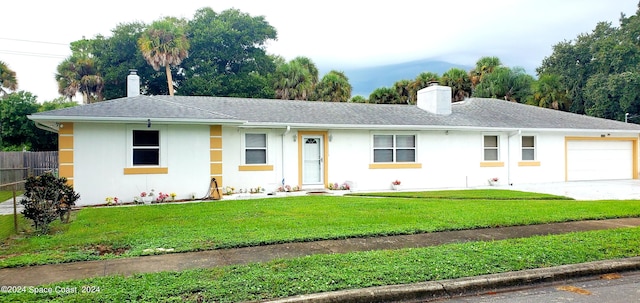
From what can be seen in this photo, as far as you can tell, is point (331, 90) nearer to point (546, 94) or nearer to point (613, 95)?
point (546, 94)

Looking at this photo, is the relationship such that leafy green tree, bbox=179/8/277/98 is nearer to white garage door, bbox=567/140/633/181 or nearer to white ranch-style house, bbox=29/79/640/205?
white ranch-style house, bbox=29/79/640/205

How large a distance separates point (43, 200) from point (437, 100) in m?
16.1

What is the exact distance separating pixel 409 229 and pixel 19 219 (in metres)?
8.95

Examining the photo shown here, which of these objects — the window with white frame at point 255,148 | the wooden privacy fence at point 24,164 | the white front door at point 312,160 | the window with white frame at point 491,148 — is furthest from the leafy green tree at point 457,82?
the wooden privacy fence at point 24,164

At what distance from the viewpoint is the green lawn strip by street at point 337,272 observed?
448 centimetres

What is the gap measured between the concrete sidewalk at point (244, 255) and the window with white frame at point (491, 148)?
10.4 meters

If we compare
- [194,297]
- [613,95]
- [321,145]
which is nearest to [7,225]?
[194,297]

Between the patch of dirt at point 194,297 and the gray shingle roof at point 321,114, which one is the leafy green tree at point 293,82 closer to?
the gray shingle roof at point 321,114

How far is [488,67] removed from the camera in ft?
122

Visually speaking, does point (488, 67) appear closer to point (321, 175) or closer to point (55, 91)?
point (321, 175)

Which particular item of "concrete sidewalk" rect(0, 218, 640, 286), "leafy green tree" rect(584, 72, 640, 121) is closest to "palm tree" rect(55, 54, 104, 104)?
"concrete sidewalk" rect(0, 218, 640, 286)

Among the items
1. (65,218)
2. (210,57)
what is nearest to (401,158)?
(65,218)

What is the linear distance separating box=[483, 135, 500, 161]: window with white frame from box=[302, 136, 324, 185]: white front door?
7429 mm

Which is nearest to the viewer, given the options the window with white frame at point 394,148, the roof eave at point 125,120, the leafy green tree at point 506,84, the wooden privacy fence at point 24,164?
the roof eave at point 125,120
